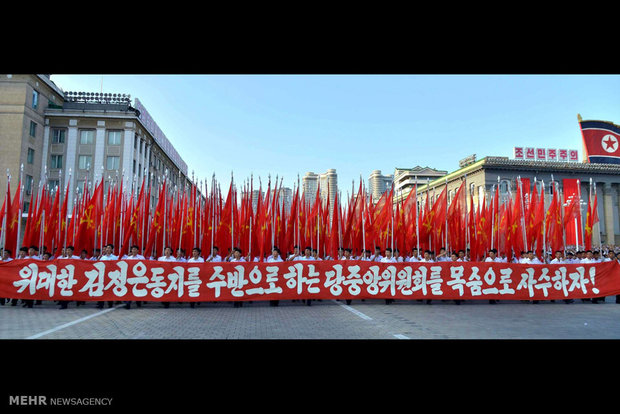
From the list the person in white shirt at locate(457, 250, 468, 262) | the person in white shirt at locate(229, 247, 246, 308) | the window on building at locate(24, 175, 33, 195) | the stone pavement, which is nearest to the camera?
the stone pavement

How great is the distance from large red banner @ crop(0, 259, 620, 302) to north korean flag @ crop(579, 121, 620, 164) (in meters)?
36.3

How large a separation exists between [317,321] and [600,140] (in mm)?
44177

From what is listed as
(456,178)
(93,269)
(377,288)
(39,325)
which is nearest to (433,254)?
(377,288)

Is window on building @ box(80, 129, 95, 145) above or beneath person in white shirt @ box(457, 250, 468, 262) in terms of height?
above

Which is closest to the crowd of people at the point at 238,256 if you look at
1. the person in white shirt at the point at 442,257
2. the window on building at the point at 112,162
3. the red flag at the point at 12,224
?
the person in white shirt at the point at 442,257

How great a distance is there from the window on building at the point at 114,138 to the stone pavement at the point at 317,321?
2973 centimetres

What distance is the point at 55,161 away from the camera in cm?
3544

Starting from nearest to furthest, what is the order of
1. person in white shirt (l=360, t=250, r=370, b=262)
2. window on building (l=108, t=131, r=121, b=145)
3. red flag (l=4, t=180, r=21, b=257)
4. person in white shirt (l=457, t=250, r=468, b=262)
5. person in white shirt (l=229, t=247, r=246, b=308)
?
person in white shirt (l=229, t=247, r=246, b=308)
red flag (l=4, t=180, r=21, b=257)
person in white shirt (l=360, t=250, r=370, b=262)
person in white shirt (l=457, t=250, r=468, b=262)
window on building (l=108, t=131, r=121, b=145)

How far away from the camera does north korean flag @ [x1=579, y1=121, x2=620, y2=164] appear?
133 ft

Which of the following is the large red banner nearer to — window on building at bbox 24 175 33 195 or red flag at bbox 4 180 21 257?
red flag at bbox 4 180 21 257

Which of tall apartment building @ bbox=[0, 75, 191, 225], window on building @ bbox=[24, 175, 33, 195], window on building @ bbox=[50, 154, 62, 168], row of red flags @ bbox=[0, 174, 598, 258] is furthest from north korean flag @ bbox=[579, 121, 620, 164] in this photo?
window on building @ bbox=[24, 175, 33, 195]
